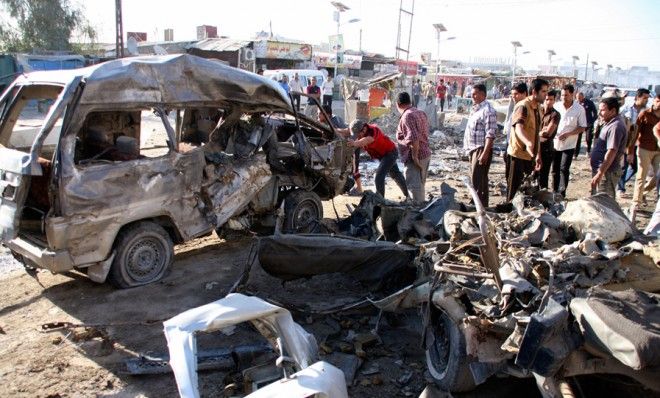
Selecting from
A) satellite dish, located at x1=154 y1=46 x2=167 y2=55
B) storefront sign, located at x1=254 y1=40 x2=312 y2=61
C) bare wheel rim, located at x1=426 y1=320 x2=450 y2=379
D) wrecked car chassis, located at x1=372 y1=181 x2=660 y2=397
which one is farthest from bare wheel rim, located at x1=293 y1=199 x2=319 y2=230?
storefront sign, located at x1=254 y1=40 x2=312 y2=61

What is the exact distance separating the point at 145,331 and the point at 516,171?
5350 mm

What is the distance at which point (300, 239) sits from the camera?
4.63 meters

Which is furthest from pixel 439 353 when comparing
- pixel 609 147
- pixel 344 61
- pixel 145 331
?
pixel 344 61

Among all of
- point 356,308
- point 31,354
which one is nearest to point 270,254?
point 356,308

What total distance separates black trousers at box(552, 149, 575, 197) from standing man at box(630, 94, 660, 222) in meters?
1.02

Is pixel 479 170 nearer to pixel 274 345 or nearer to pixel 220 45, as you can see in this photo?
pixel 274 345

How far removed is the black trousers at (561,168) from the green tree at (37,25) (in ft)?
91.3

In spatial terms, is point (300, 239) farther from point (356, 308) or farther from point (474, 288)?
point (474, 288)

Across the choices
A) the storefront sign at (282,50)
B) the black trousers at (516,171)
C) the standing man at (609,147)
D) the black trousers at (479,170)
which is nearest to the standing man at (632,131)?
the standing man at (609,147)

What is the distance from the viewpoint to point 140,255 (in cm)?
535

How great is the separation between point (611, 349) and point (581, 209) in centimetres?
202

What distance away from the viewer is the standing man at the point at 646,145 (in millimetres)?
7973

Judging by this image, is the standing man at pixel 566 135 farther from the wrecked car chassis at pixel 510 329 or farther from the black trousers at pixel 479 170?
the wrecked car chassis at pixel 510 329

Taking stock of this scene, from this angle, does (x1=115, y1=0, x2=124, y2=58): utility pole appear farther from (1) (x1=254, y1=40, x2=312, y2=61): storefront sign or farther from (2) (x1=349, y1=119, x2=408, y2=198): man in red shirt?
→ (2) (x1=349, y1=119, x2=408, y2=198): man in red shirt
